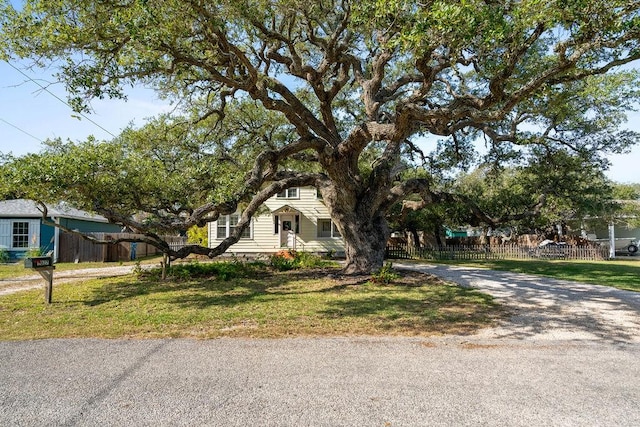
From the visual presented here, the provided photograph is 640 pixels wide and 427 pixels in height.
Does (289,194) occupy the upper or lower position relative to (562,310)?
upper

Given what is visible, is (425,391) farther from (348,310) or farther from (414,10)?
(414,10)

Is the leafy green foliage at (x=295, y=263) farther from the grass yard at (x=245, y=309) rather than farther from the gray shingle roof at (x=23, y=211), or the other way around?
the gray shingle roof at (x=23, y=211)

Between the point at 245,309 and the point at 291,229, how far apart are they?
1734cm

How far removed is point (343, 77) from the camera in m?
13.2

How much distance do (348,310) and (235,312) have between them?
7.25ft

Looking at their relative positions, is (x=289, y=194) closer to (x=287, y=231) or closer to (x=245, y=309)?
(x=287, y=231)

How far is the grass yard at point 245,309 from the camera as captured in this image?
6238mm

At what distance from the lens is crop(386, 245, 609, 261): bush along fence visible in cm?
2255

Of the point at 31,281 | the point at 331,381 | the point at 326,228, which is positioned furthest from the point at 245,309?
the point at 326,228

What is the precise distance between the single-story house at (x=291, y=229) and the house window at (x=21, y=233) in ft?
30.9

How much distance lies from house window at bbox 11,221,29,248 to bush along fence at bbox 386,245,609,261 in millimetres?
19595

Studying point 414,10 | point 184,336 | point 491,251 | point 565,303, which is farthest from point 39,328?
point 491,251

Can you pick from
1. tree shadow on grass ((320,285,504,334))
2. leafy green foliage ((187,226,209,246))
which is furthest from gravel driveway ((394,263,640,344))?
leafy green foliage ((187,226,209,246))

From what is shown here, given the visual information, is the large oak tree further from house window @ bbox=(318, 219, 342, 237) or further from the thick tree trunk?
house window @ bbox=(318, 219, 342, 237)
